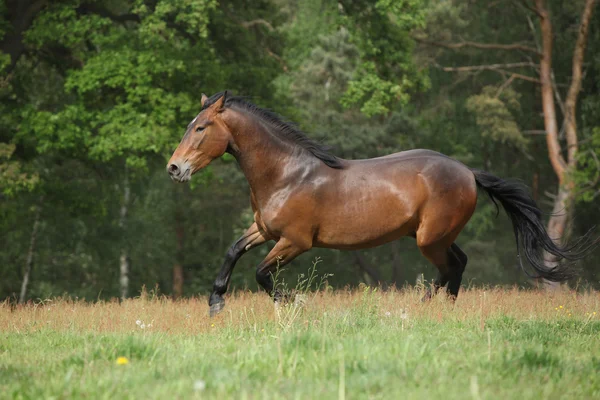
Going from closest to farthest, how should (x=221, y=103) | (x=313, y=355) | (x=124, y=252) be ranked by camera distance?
(x=313, y=355), (x=221, y=103), (x=124, y=252)

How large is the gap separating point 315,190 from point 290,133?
0.69 metres

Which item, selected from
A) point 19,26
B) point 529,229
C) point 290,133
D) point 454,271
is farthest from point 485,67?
point 290,133

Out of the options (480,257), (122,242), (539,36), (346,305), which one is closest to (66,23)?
(346,305)

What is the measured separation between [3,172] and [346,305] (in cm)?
1126

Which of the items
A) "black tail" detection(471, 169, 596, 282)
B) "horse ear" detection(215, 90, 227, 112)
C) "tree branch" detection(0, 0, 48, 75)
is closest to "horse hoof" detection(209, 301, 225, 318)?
Answer: "horse ear" detection(215, 90, 227, 112)

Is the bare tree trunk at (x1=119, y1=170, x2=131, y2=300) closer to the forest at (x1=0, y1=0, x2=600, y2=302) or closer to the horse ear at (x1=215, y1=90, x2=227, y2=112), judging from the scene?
the forest at (x1=0, y1=0, x2=600, y2=302)

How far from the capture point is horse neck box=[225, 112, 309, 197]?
8.63 meters

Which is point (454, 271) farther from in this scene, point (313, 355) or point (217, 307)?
point (313, 355)

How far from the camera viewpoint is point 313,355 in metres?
5.11

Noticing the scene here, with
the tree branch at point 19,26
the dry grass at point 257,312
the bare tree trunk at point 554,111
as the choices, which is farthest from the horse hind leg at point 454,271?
the bare tree trunk at point 554,111

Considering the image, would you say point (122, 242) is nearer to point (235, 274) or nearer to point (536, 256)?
point (235, 274)

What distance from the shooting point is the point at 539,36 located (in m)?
30.6

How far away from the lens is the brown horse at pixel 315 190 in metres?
8.48

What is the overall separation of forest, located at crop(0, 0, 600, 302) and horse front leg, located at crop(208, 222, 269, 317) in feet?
7.01
